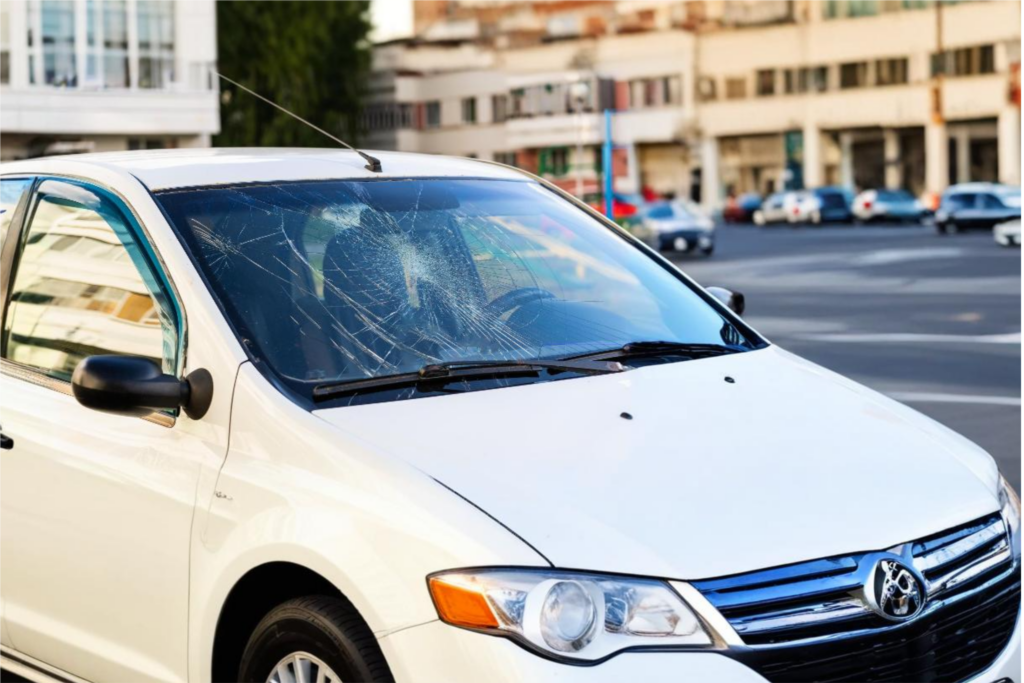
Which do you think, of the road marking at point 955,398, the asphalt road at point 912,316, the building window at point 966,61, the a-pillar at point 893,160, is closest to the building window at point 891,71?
the building window at point 966,61

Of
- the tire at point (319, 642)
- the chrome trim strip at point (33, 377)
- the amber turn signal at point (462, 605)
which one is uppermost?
the chrome trim strip at point (33, 377)

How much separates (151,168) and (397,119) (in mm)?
100893

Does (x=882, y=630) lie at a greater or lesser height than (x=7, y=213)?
lesser

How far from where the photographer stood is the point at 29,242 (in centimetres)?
455

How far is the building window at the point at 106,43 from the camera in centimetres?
4175

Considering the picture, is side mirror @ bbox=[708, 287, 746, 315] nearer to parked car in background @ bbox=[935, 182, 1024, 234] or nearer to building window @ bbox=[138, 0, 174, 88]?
building window @ bbox=[138, 0, 174, 88]

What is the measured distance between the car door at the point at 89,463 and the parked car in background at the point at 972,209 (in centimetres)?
4917

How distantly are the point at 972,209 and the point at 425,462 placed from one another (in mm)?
51084

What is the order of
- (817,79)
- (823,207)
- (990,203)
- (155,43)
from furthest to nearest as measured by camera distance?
(817,79) < (823,207) < (990,203) < (155,43)

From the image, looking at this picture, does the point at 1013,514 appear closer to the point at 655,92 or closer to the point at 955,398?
the point at 955,398

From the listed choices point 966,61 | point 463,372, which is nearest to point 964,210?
point 966,61

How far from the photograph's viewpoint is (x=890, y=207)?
214 ft

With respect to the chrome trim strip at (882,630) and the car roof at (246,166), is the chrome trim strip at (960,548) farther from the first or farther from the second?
the car roof at (246,166)

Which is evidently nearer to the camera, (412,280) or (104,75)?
(412,280)
